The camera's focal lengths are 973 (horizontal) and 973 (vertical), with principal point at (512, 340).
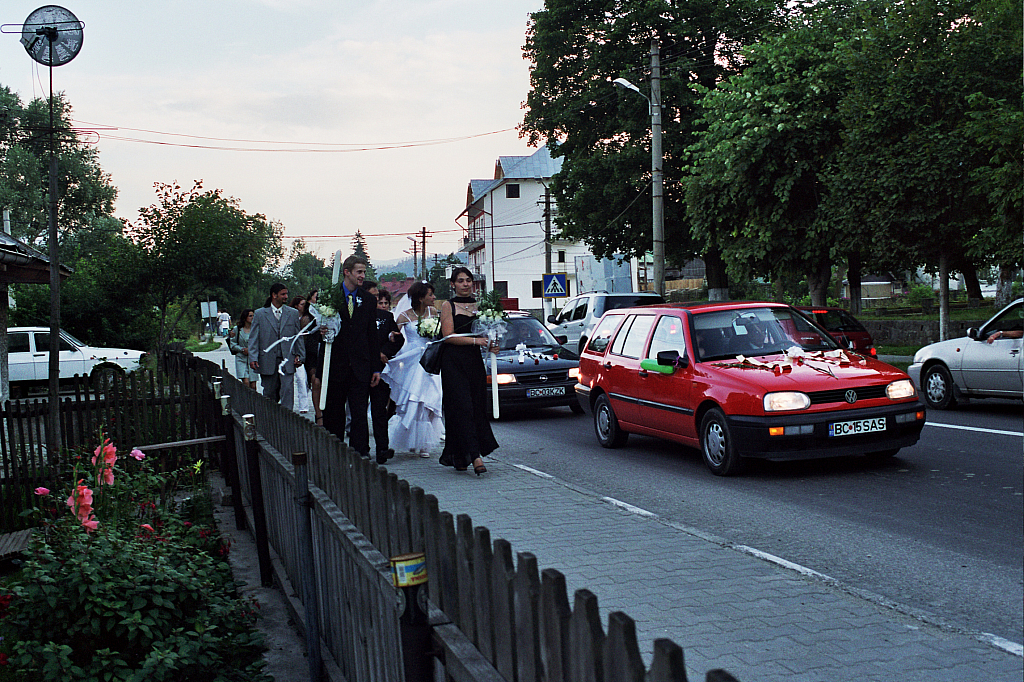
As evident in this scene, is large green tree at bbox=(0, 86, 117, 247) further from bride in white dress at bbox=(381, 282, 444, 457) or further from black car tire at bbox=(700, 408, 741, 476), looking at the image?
black car tire at bbox=(700, 408, 741, 476)

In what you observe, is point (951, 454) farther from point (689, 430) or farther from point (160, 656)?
point (160, 656)

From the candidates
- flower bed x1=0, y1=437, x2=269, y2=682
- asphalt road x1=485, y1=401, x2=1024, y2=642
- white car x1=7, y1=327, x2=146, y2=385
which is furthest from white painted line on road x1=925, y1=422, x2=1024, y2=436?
white car x1=7, y1=327, x2=146, y2=385

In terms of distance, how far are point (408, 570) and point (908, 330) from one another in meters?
28.3

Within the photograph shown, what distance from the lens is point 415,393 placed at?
11.1 metres

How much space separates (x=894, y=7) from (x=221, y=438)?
16324 millimetres

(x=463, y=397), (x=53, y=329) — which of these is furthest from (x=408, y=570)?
(x=53, y=329)

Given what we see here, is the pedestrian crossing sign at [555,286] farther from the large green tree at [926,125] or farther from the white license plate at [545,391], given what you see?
the white license plate at [545,391]

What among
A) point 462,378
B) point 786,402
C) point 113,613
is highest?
point 462,378

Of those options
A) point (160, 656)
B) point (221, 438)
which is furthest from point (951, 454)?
point (160, 656)

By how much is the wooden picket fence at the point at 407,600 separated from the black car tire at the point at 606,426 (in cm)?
604

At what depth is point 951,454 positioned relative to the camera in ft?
32.3

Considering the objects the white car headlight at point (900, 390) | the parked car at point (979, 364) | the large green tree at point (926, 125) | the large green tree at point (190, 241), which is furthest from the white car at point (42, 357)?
the white car headlight at point (900, 390)

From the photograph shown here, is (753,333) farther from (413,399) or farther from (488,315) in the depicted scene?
(413,399)

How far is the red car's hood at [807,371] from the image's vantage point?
348 inches
